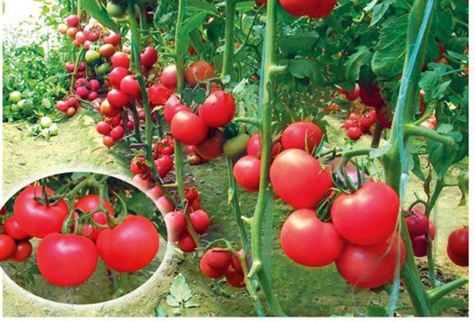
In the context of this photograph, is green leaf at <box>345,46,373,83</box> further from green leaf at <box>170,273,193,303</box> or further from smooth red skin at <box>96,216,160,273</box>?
green leaf at <box>170,273,193,303</box>

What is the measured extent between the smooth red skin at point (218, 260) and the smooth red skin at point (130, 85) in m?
0.69

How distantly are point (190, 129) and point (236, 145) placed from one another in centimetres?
8

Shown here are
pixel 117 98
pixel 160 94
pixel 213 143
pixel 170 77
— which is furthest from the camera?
pixel 117 98

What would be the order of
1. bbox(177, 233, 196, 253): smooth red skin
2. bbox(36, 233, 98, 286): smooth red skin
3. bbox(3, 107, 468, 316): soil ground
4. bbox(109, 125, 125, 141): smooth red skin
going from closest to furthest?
bbox(36, 233, 98, 286): smooth red skin < bbox(3, 107, 468, 316): soil ground < bbox(177, 233, 196, 253): smooth red skin < bbox(109, 125, 125, 141): smooth red skin

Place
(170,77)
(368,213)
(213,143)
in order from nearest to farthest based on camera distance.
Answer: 1. (368,213)
2. (213,143)
3. (170,77)

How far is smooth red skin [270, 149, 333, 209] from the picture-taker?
646mm

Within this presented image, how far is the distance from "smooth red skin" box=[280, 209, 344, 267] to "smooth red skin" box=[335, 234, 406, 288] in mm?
15

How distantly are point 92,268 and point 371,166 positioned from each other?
0.37 metres

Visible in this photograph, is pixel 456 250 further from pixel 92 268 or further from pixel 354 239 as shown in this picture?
pixel 92 268

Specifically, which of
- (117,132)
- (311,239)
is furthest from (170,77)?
(117,132)

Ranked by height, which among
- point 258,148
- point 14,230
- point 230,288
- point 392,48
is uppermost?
point 392,48

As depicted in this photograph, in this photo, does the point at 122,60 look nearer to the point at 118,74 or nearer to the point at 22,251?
the point at 118,74

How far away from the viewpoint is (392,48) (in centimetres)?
67

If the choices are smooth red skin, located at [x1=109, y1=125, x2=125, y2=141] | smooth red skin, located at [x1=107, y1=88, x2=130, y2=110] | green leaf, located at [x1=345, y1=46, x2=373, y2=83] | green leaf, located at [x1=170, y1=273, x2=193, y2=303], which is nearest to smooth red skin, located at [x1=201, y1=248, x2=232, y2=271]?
green leaf, located at [x1=170, y1=273, x2=193, y2=303]
